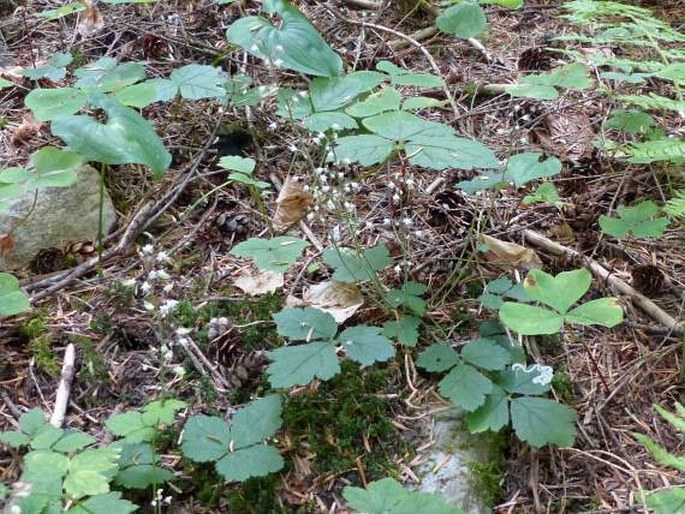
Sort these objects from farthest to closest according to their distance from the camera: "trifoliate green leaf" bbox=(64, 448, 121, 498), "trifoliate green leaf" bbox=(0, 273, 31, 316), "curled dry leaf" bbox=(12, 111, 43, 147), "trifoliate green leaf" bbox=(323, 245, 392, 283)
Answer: "curled dry leaf" bbox=(12, 111, 43, 147) < "trifoliate green leaf" bbox=(323, 245, 392, 283) < "trifoliate green leaf" bbox=(0, 273, 31, 316) < "trifoliate green leaf" bbox=(64, 448, 121, 498)

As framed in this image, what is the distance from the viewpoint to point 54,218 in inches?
94.8

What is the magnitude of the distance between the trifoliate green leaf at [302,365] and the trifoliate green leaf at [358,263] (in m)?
0.32

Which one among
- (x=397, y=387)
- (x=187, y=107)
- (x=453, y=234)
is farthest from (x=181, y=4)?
(x=397, y=387)

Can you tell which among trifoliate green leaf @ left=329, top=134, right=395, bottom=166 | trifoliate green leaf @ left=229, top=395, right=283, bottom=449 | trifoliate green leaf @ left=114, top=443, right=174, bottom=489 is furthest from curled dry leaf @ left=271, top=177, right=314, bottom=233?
trifoliate green leaf @ left=114, top=443, right=174, bottom=489

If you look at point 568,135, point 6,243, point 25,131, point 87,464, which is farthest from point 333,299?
point 25,131

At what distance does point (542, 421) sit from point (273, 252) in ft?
2.73

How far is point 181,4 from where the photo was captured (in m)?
3.58

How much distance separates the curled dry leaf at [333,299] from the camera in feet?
6.73

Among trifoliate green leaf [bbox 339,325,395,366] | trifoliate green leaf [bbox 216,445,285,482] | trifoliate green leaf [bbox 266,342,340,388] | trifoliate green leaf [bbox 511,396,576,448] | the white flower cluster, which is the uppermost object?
trifoliate green leaf [bbox 266,342,340,388]

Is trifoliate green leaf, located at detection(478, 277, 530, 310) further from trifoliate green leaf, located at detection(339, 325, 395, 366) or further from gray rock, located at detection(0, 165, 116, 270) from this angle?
gray rock, located at detection(0, 165, 116, 270)

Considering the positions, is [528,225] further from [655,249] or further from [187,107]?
[187,107]

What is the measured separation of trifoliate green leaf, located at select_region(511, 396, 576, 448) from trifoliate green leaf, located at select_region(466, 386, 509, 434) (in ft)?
0.07

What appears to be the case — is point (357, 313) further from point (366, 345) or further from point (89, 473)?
point (89, 473)

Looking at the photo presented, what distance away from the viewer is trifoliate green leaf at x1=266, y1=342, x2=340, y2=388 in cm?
168
